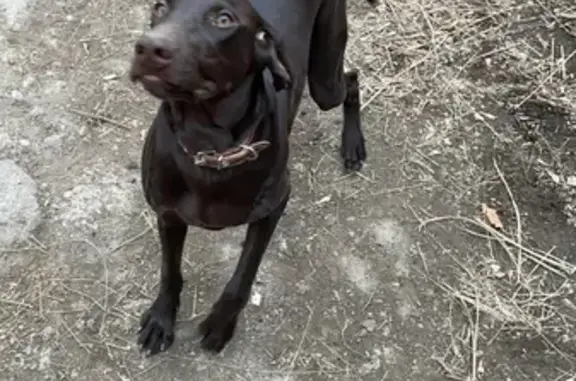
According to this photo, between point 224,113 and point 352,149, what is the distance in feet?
4.98

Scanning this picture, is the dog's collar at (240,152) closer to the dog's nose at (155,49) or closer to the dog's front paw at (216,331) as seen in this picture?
the dog's nose at (155,49)

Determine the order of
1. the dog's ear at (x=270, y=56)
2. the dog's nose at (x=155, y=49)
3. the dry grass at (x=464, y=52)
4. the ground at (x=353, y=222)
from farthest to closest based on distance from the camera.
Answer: the dry grass at (x=464, y=52), the ground at (x=353, y=222), the dog's ear at (x=270, y=56), the dog's nose at (x=155, y=49)

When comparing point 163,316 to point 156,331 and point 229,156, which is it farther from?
point 229,156

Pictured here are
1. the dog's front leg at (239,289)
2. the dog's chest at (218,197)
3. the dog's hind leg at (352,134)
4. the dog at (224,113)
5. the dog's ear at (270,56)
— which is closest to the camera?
the dog at (224,113)

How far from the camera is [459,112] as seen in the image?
464 cm

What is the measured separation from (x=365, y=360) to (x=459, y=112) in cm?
130

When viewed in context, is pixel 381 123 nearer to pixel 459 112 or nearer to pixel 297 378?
pixel 459 112

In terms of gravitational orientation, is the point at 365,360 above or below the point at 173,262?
below

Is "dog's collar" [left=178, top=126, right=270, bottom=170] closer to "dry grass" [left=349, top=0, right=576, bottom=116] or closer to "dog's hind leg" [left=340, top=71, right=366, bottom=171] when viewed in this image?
"dog's hind leg" [left=340, top=71, right=366, bottom=171]

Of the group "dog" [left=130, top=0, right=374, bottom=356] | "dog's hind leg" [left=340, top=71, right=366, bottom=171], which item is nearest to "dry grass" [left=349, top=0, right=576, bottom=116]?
"dog's hind leg" [left=340, top=71, right=366, bottom=171]

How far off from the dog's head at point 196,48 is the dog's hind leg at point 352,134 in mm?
1578

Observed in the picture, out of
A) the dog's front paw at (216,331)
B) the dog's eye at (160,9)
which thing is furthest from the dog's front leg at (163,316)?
the dog's eye at (160,9)

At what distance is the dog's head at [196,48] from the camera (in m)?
2.51

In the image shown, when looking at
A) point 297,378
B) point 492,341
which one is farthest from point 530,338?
point 297,378
